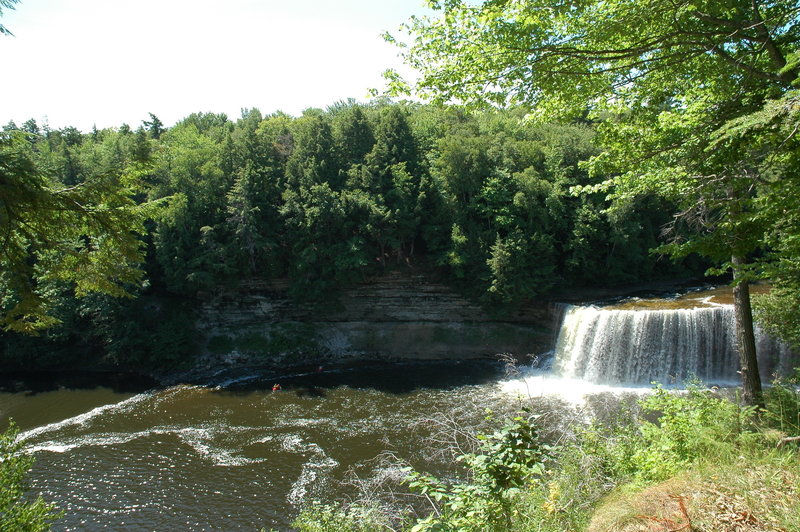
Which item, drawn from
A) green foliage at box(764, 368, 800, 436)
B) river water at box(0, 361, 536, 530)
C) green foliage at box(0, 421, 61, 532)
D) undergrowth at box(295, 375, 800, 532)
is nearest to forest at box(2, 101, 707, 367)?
river water at box(0, 361, 536, 530)

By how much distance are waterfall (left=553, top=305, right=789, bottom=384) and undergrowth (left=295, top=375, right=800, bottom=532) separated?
11.9 m

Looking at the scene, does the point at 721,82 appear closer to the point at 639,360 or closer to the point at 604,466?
the point at 604,466

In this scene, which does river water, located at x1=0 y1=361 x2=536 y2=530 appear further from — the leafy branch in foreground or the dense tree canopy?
the dense tree canopy

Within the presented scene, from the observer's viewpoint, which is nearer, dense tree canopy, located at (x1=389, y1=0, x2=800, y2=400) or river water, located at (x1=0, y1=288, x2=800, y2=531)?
dense tree canopy, located at (x1=389, y1=0, x2=800, y2=400)

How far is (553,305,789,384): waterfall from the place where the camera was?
58.0ft

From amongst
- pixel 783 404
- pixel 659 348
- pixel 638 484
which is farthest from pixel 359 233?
pixel 638 484

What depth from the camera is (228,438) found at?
16641mm

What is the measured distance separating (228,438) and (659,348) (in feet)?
56.0

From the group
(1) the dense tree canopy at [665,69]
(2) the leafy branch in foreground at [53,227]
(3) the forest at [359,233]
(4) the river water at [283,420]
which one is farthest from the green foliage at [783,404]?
(3) the forest at [359,233]

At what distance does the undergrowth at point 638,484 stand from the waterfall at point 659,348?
1186cm

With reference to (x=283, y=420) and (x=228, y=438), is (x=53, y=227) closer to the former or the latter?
→ (x=228, y=438)

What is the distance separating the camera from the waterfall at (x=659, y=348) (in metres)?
17.7

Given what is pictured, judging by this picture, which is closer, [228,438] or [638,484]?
[638,484]

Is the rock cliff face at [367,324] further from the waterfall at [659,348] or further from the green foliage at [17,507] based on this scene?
the green foliage at [17,507]
